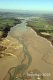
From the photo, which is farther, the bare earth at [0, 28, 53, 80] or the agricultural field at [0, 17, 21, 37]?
the agricultural field at [0, 17, 21, 37]

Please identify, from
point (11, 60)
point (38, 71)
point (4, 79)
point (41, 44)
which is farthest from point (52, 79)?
point (41, 44)

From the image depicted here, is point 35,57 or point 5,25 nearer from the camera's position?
point 35,57

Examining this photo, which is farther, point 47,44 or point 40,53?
point 47,44

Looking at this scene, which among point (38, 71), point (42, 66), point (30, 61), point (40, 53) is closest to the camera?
point (38, 71)

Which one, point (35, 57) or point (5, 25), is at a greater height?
point (35, 57)

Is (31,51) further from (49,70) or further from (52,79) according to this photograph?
(52,79)

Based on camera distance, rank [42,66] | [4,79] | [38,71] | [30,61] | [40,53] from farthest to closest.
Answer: [40,53]
[30,61]
[42,66]
[38,71]
[4,79]

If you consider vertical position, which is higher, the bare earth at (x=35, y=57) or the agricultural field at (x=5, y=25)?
the bare earth at (x=35, y=57)

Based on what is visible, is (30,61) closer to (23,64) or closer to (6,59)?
(23,64)

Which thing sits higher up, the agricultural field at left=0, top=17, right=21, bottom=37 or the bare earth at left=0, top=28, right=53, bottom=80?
the bare earth at left=0, top=28, right=53, bottom=80

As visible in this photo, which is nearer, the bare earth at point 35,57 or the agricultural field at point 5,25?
the bare earth at point 35,57
